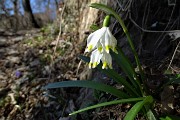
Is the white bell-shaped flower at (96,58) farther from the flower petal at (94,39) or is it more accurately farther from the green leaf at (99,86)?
the green leaf at (99,86)

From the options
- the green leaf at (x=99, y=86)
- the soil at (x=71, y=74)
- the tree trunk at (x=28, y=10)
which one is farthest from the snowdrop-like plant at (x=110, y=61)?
the tree trunk at (x=28, y=10)

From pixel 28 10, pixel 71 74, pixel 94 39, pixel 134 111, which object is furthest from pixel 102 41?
pixel 28 10

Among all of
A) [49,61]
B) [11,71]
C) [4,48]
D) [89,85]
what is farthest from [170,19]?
[4,48]

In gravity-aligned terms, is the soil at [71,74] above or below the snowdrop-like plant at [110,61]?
below

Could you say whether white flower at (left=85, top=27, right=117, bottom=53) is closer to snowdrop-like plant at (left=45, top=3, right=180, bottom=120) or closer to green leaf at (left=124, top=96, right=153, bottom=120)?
snowdrop-like plant at (left=45, top=3, right=180, bottom=120)

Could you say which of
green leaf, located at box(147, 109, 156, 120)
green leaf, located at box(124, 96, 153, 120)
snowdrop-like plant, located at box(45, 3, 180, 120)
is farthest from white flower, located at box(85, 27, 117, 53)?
green leaf, located at box(147, 109, 156, 120)

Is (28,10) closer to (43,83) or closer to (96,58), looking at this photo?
(43,83)

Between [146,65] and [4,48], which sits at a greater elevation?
[146,65]

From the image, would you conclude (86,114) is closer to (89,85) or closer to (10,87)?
(89,85)

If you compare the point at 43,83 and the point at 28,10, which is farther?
the point at 28,10
